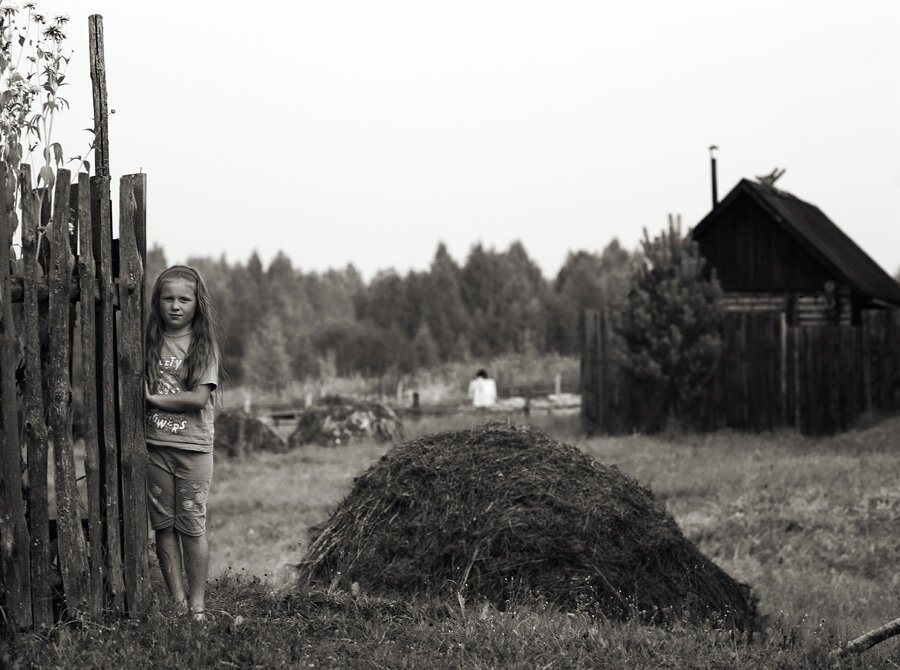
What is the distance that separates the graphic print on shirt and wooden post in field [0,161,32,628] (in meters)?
0.63

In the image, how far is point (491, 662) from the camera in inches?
184

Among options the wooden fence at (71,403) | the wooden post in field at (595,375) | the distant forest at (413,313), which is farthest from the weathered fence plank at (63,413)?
the distant forest at (413,313)

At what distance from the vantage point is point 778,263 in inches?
931

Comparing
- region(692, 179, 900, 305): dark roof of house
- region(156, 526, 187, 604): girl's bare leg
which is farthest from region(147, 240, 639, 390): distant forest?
region(156, 526, 187, 604): girl's bare leg

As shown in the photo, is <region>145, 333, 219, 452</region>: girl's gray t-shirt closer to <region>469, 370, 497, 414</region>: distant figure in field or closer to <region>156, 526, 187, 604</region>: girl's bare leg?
<region>156, 526, 187, 604</region>: girl's bare leg

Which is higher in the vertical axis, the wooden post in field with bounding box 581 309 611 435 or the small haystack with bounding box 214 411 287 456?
the wooden post in field with bounding box 581 309 611 435

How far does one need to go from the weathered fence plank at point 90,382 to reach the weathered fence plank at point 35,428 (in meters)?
0.19

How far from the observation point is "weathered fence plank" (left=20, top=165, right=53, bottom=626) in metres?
4.63

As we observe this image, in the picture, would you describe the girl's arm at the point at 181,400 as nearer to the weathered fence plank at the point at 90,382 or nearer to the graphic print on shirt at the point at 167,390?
the graphic print on shirt at the point at 167,390

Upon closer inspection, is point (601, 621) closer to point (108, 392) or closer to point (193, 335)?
point (193, 335)

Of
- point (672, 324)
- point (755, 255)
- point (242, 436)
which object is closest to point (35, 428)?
point (242, 436)

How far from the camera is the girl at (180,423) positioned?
16.4ft

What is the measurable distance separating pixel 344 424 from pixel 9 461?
15577 mm

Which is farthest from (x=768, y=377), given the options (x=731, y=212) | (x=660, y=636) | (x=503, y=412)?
(x=660, y=636)
